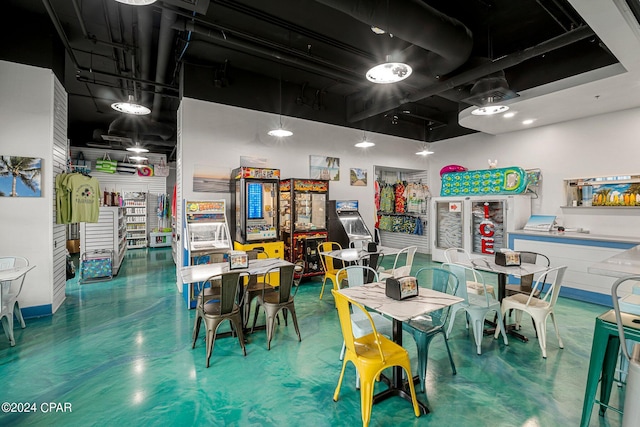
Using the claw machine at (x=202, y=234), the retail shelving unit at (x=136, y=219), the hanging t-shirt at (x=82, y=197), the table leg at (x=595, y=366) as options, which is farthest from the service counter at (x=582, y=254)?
the retail shelving unit at (x=136, y=219)

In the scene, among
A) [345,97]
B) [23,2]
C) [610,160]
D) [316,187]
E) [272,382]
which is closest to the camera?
[272,382]

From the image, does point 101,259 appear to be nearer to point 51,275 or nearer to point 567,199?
point 51,275

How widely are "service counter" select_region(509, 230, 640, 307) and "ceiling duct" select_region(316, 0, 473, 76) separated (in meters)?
4.14

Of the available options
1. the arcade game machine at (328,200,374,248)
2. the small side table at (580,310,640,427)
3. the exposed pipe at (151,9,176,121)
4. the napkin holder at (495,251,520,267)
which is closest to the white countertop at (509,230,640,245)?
the napkin holder at (495,251,520,267)

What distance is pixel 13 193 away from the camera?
4.39 m

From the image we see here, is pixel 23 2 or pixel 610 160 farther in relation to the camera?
pixel 610 160

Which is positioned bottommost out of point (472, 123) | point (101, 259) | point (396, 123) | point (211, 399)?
point (211, 399)

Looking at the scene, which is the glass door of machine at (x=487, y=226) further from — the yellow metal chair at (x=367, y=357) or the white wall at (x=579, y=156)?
the yellow metal chair at (x=367, y=357)

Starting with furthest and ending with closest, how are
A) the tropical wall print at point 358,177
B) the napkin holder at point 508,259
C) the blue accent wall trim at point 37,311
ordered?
the tropical wall print at point 358,177 < the blue accent wall trim at point 37,311 < the napkin holder at point 508,259

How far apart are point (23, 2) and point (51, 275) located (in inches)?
158

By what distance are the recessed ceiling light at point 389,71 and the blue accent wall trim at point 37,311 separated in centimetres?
591

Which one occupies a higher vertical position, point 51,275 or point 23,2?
point 23,2

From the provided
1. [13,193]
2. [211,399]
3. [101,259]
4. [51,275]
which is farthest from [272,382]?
[101,259]

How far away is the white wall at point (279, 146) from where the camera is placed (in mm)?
5883
